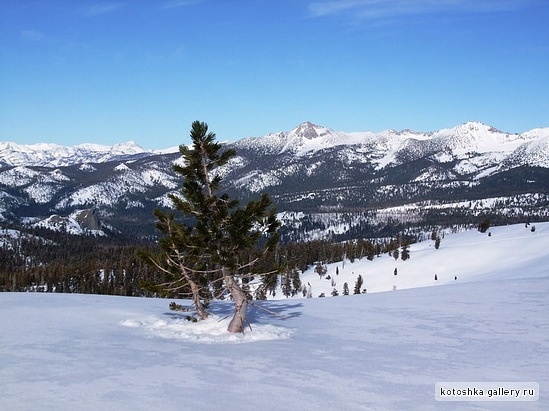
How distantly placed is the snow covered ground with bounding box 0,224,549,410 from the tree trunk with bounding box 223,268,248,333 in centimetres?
50

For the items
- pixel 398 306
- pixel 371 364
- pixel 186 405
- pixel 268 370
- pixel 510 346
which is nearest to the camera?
pixel 186 405

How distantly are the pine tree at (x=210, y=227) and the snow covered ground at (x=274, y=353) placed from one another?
5.30ft

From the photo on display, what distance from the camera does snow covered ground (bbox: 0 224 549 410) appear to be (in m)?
8.27

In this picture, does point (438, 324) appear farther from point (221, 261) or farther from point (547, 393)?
point (221, 261)

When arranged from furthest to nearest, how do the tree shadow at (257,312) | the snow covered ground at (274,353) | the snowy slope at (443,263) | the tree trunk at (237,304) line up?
the snowy slope at (443,263) < the tree shadow at (257,312) < the tree trunk at (237,304) < the snow covered ground at (274,353)

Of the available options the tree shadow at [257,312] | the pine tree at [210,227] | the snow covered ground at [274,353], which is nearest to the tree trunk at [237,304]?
the pine tree at [210,227]

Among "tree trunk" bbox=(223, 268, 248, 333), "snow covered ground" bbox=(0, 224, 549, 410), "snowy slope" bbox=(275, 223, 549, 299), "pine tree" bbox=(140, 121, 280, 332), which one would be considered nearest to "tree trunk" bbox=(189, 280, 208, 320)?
"pine tree" bbox=(140, 121, 280, 332)

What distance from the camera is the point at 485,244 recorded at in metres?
145

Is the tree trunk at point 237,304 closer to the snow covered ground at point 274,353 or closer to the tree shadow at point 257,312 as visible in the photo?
the snow covered ground at point 274,353

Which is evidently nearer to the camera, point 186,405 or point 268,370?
point 186,405

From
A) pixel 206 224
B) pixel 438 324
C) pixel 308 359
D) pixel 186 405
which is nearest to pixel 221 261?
pixel 206 224

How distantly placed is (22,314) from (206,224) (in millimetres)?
7002

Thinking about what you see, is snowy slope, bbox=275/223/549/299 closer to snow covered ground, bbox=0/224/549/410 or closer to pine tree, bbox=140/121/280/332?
snow covered ground, bbox=0/224/549/410

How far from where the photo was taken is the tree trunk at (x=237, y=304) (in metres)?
14.4
